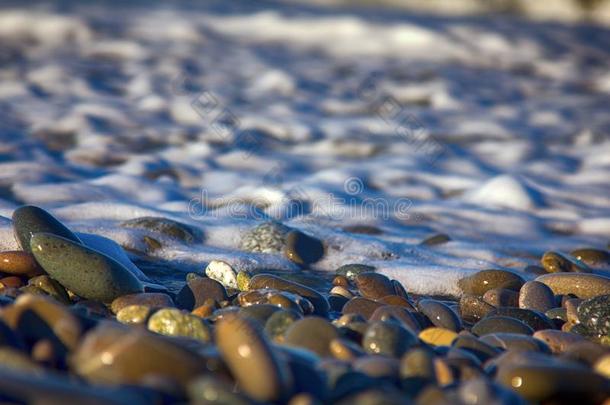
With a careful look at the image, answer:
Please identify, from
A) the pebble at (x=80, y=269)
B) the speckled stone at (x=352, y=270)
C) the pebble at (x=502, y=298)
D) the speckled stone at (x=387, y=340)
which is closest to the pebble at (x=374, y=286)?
the speckled stone at (x=352, y=270)

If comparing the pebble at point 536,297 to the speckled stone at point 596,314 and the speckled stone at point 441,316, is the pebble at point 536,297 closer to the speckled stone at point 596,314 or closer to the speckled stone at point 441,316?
the speckled stone at point 596,314

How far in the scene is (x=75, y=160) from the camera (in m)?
4.90

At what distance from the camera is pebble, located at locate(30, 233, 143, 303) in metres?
2.53

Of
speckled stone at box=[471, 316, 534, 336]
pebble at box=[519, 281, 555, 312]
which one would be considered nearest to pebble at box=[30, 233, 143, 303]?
speckled stone at box=[471, 316, 534, 336]

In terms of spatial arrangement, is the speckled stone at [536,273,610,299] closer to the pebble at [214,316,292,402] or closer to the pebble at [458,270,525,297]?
the pebble at [458,270,525,297]

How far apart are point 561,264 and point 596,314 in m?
0.88

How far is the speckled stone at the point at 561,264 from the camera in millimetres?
3420

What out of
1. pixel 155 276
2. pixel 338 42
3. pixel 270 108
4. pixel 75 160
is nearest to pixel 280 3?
pixel 338 42

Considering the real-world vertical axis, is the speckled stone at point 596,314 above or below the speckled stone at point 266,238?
above

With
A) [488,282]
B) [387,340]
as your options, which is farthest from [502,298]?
[387,340]

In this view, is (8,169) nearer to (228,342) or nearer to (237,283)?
(237,283)

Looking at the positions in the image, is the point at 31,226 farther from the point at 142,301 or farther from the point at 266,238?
the point at 266,238

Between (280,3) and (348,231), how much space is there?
9002mm

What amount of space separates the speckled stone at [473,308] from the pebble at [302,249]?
83cm
